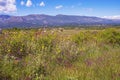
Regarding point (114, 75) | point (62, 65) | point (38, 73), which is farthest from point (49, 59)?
point (114, 75)

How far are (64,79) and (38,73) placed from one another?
0.75 meters

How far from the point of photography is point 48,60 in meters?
6.95

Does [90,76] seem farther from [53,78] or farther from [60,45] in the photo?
[60,45]

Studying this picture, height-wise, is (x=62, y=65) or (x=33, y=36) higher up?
(x=33, y=36)

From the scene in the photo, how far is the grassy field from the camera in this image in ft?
17.6

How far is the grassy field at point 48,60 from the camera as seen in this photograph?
5.37 m

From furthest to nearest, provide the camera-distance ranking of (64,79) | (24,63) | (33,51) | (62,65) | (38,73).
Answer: (33,51), (62,65), (24,63), (38,73), (64,79)

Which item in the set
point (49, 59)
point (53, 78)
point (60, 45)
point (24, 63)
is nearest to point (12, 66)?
point (24, 63)

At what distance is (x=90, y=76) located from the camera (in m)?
5.37

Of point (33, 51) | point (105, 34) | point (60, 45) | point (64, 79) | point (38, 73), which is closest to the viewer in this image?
point (64, 79)

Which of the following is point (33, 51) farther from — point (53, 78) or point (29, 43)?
point (53, 78)

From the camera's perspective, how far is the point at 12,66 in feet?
18.8

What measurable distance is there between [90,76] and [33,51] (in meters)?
2.65

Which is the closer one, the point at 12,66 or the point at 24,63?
the point at 12,66
